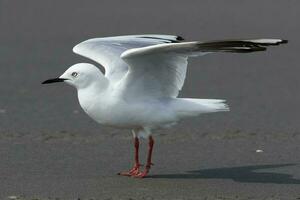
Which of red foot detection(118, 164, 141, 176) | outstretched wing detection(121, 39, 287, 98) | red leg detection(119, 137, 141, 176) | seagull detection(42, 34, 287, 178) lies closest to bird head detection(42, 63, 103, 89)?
seagull detection(42, 34, 287, 178)

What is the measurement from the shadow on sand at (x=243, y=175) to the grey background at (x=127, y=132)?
0.52 feet

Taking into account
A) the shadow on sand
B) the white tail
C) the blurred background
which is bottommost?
the blurred background

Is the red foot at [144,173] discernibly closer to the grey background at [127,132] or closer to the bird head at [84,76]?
the grey background at [127,132]

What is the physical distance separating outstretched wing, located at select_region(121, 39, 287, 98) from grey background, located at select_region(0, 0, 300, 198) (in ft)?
2.08

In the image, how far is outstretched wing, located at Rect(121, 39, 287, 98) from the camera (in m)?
8.07

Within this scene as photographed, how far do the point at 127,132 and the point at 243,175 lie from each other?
1819 mm

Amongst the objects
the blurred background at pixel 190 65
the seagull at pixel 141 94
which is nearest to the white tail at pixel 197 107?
the seagull at pixel 141 94

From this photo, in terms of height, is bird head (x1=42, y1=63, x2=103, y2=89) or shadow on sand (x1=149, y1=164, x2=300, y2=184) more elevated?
bird head (x1=42, y1=63, x2=103, y2=89)

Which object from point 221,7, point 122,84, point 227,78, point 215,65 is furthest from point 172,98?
point 221,7

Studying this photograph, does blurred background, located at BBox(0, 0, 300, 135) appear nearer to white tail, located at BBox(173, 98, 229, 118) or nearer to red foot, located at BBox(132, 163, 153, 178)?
white tail, located at BBox(173, 98, 229, 118)

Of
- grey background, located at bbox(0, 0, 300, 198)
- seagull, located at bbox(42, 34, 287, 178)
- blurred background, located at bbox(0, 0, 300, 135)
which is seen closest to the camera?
seagull, located at bbox(42, 34, 287, 178)

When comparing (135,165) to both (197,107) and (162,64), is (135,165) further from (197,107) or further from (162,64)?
(162,64)

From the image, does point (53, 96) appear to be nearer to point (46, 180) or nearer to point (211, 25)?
point (46, 180)

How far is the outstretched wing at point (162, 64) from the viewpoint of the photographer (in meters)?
8.07
